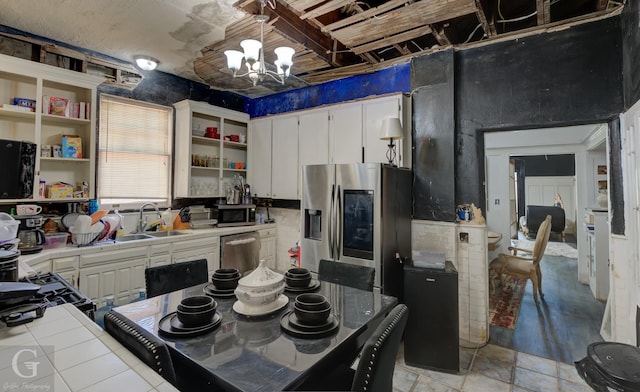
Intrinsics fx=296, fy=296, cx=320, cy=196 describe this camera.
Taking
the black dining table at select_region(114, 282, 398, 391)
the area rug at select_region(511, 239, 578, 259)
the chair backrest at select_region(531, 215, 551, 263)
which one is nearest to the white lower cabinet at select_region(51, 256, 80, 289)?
the black dining table at select_region(114, 282, 398, 391)

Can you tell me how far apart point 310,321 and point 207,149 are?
365cm

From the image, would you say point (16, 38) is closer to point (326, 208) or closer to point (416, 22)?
point (326, 208)

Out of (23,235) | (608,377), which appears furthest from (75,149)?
(608,377)

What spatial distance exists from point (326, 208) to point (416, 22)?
1852 mm

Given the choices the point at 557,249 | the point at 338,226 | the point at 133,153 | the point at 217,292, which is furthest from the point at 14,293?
the point at 557,249

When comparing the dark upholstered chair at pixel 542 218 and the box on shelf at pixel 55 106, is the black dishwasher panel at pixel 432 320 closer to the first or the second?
the box on shelf at pixel 55 106

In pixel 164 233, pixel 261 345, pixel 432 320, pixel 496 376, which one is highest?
pixel 164 233

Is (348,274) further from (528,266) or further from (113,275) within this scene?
(528,266)

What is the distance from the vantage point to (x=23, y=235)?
250cm

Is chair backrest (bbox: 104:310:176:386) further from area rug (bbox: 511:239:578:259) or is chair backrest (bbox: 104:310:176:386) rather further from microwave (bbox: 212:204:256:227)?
area rug (bbox: 511:239:578:259)

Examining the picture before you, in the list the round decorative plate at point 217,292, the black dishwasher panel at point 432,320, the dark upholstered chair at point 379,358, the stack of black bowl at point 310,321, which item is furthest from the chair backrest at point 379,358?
the black dishwasher panel at point 432,320

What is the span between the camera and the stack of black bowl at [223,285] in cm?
178

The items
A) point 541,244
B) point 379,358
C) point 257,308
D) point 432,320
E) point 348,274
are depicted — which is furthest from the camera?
point 541,244

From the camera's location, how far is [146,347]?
3.23ft
